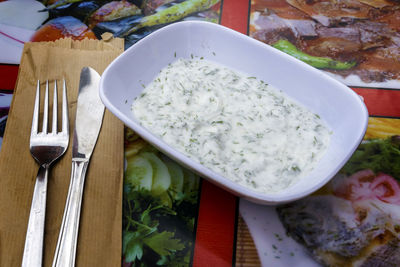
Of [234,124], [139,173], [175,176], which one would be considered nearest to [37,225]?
[139,173]

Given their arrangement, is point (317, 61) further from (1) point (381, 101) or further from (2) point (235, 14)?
(2) point (235, 14)

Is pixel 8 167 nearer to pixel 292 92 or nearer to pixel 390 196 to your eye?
pixel 292 92

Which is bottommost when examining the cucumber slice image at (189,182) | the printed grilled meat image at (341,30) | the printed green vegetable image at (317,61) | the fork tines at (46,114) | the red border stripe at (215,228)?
the red border stripe at (215,228)

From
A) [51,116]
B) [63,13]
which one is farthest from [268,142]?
[63,13]

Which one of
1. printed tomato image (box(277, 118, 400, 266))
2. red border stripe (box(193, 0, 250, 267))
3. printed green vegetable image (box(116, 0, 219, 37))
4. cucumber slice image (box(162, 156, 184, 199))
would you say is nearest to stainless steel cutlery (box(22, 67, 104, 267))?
cucumber slice image (box(162, 156, 184, 199))

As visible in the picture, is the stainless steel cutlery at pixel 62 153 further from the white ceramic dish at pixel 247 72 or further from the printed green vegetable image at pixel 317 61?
the printed green vegetable image at pixel 317 61

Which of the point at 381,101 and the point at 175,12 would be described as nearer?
the point at 381,101

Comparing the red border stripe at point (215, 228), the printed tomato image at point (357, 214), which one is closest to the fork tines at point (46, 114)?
the red border stripe at point (215, 228)
